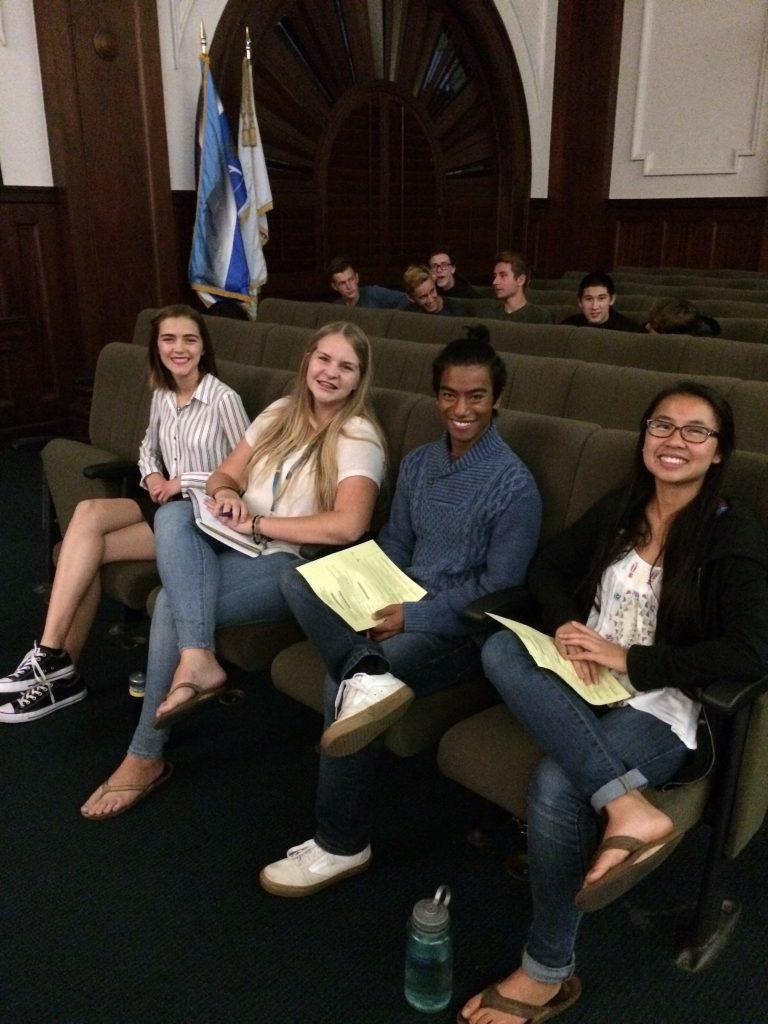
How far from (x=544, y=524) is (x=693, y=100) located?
24.6 feet

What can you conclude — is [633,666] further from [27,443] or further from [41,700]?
[27,443]

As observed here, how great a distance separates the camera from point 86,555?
2.37 metres

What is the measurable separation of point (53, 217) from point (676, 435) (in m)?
4.55

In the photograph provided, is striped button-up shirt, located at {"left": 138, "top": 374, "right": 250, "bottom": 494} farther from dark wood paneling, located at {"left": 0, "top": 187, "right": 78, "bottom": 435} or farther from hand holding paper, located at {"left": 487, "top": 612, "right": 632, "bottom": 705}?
dark wood paneling, located at {"left": 0, "top": 187, "right": 78, "bottom": 435}

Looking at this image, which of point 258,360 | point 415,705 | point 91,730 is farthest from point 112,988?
point 258,360

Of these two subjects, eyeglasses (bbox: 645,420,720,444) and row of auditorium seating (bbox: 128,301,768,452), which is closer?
eyeglasses (bbox: 645,420,720,444)

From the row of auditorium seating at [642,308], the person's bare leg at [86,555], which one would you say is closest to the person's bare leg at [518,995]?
the person's bare leg at [86,555]

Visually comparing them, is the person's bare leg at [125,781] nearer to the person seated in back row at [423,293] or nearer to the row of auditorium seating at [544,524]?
the row of auditorium seating at [544,524]

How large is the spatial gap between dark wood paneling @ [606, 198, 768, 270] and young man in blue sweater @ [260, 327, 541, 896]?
23.2 feet

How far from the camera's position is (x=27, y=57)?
15.5ft

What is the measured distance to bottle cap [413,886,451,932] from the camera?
4.74ft

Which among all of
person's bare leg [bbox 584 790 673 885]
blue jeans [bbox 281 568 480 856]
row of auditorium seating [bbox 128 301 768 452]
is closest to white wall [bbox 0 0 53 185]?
row of auditorium seating [bbox 128 301 768 452]

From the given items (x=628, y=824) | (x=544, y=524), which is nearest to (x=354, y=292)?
(x=544, y=524)

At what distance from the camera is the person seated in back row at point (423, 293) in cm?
471
